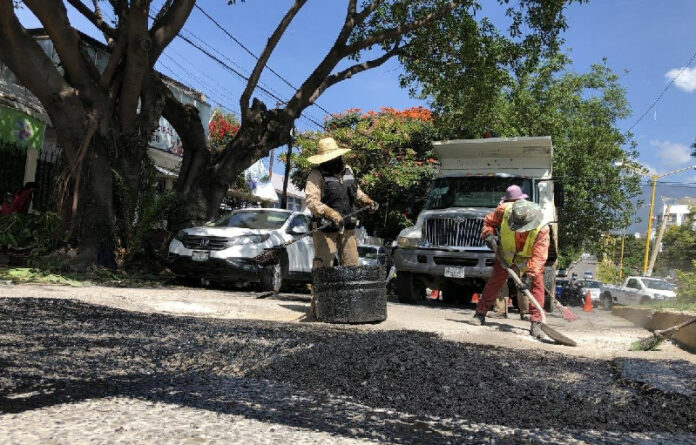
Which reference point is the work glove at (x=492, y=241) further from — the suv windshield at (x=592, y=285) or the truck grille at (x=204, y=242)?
the suv windshield at (x=592, y=285)

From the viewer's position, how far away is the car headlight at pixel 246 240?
10.3 metres

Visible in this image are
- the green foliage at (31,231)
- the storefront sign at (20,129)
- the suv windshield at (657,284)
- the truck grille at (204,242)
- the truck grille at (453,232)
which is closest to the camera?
the truck grille at (453,232)

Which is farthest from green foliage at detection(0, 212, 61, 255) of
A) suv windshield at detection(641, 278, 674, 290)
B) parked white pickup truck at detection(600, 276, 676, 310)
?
suv windshield at detection(641, 278, 674, 290)

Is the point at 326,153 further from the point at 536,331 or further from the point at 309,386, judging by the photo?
the point at 309,386

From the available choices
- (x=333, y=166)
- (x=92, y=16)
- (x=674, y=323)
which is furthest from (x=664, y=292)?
(x=92, y=16)

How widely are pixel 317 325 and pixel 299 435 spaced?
11.4 ft

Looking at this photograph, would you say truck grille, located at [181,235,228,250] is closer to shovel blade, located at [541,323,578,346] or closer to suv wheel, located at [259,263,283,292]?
suv wheel, located at [259,263,283,292]

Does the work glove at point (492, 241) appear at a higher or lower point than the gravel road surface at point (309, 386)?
higher

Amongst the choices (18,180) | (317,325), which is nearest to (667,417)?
(317,325)

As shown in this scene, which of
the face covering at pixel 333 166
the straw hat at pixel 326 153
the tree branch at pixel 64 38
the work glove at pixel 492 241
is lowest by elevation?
the work glove at pixel 492 241

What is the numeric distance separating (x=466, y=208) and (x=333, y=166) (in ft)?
13.5

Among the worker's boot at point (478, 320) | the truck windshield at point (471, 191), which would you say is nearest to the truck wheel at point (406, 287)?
the truck windshield at point (471, 191)

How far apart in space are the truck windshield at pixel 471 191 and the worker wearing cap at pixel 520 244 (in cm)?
348

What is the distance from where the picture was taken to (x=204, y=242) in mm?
10391
